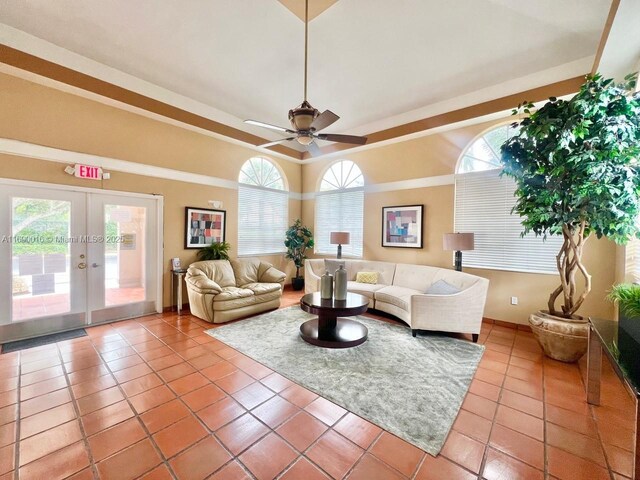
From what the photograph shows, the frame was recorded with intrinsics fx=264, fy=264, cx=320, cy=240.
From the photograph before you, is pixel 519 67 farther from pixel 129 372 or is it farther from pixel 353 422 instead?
pixel 129 372

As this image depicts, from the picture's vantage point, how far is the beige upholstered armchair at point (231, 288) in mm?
4156

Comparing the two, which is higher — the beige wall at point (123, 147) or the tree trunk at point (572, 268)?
the beige wall at point (123, 147)

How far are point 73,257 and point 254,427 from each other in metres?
3.75

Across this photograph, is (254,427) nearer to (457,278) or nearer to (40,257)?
(457,278)

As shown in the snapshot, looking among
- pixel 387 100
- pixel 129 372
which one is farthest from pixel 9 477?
pixel 387 100

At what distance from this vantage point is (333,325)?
3645mm

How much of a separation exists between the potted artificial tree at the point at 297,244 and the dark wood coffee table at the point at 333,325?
9.19 ft

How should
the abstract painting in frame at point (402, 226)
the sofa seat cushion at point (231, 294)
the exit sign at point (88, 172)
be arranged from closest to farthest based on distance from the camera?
the exit sign at point (88, 172), the sofa seat cushion at point (231, 294), the abstract painting in frame at point (402, 226)

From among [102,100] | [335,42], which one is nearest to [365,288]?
[335,42]

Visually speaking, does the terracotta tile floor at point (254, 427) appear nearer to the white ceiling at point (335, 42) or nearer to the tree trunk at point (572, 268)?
the tree trunk at point (572, 268)

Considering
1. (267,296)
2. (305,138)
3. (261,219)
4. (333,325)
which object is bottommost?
→ (333,325)

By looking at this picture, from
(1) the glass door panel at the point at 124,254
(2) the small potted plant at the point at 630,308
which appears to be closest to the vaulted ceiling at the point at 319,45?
(1) the glass door panel at the point at 124,254

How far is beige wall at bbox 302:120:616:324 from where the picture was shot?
3545 mm

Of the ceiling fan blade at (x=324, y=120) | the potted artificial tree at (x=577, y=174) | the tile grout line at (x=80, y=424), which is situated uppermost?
the ceiling fan blade at (x=324, y=120)
